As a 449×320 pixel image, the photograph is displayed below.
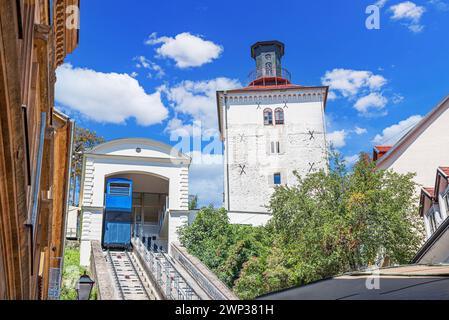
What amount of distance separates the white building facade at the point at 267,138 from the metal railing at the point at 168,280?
1984cm

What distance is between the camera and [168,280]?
2006 cm

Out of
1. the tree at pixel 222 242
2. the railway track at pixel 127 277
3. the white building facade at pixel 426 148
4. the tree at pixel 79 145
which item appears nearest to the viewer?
the railway track at pixel 127 277

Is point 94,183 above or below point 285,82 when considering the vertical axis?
below

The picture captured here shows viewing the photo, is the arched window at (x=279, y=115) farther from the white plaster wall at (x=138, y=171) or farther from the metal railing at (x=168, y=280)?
the metal railing at (x=168, y=280)

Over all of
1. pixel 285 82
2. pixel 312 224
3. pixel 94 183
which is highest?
pixel 285 82

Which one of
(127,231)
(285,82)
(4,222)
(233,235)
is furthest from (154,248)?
(4,222)

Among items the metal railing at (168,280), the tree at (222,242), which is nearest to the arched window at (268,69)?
the tree at (222,242)

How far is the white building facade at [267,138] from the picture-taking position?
4762 centimetres

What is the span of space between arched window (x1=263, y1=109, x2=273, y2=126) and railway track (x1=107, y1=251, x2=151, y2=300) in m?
22.8

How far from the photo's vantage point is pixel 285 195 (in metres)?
25.6

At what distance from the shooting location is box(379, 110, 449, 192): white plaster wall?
29312 mm

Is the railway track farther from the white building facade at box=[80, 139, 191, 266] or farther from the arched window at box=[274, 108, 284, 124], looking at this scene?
the arched window at box=[274, 108, 284, 124]

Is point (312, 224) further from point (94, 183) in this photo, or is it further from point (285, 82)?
point (285, 82)
